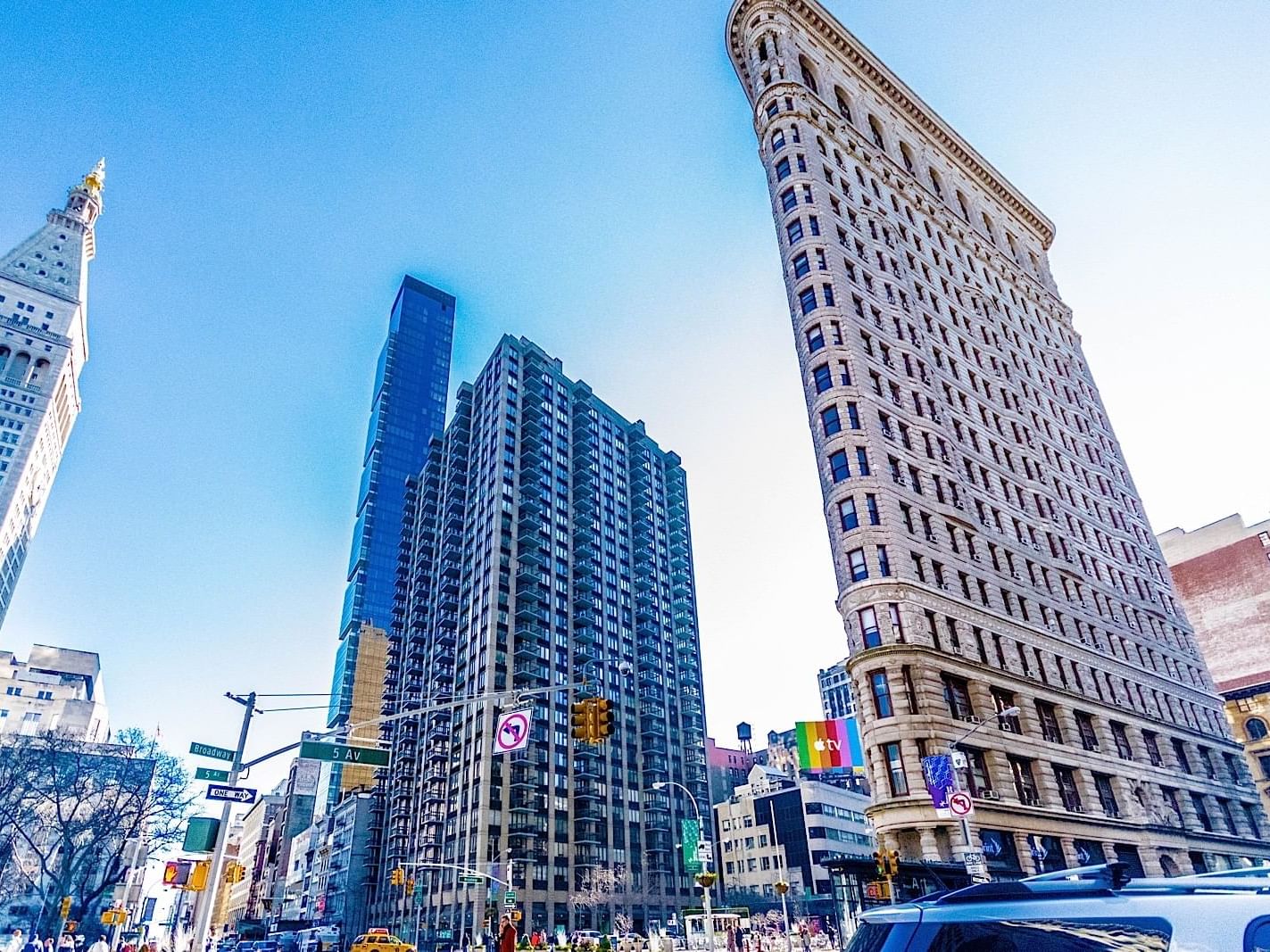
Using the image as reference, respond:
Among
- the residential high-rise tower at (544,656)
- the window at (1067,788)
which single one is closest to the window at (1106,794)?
the window at (1067,788)

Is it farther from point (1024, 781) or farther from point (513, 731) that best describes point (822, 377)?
point (513, 731)

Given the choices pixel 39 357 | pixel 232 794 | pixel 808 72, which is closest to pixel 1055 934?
pixel 232 794

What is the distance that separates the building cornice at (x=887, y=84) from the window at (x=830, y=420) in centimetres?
4401

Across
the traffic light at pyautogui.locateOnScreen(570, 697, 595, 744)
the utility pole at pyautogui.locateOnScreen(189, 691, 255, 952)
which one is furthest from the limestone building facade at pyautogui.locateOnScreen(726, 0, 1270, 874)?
the utility pole at pyautogui.locateOnScreen(189, 691, 255, 952)

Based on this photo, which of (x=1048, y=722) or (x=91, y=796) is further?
(x=91, y=796)

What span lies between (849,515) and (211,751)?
31.6 m

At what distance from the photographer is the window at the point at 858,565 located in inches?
1603

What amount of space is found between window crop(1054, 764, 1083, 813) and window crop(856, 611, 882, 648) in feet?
38.9

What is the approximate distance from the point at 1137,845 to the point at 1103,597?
57.3ft

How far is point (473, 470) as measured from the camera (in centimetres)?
12250

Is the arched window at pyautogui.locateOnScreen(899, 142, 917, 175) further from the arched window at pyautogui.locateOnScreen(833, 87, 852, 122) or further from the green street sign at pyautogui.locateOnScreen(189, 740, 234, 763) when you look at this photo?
the green street sign at pyautogui.locateOnScreen(189, 740, 234, 763)

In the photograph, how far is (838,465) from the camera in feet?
146

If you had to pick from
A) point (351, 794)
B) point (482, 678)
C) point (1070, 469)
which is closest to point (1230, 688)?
point (1070, 469)

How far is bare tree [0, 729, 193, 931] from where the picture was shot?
59625 mm
